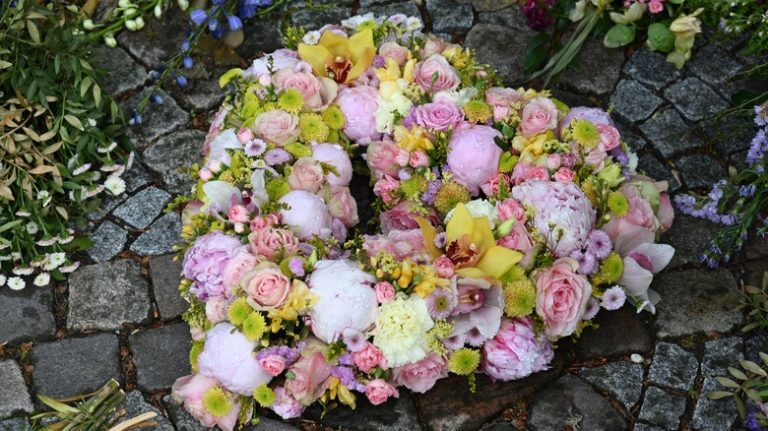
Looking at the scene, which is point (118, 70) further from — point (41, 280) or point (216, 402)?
point (216, 402)

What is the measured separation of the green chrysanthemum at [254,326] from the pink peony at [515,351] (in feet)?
2.23

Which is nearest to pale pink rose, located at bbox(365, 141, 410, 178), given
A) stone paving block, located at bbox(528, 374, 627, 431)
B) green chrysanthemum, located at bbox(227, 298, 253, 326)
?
green chrysanthemum, located at bbox(227, 298, 253, 326)

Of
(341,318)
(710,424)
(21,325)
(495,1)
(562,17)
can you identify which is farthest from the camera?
(495,1)

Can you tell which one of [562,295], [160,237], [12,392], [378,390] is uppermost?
[562,295]

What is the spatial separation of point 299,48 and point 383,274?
98 centimetres

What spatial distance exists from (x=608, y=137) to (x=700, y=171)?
0.65m

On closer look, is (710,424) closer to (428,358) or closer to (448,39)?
(428,358)

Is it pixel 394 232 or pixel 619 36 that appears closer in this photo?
pixel 394 232

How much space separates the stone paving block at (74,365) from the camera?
306cm

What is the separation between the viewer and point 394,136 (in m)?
3.24

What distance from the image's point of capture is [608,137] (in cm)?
313

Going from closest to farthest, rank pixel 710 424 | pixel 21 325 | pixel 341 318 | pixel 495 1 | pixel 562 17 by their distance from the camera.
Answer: pixel 341 318
pixel 710 424
pixel 21 325
pixel 562 17
pixel 495 1

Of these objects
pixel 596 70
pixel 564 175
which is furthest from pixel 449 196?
pixel 596 70

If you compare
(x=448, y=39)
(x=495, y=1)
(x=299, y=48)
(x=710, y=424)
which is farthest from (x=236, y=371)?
(x=495, y=1)
